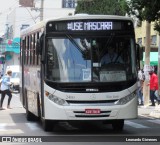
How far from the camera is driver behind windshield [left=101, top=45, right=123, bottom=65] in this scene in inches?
595

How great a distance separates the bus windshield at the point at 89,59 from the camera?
1493cm

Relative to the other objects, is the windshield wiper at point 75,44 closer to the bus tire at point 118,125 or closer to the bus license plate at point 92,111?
the bus license plate at point 92,111

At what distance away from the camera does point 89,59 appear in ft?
49.3

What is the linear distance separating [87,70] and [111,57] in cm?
79

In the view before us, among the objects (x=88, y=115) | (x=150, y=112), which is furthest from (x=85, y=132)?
(x=150, y=112)

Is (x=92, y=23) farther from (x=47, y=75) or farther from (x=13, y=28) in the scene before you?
(x=13, y=28)

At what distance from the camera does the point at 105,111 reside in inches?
584

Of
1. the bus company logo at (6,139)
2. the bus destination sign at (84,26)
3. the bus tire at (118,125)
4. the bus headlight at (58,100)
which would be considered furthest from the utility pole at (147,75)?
the bus company logo at (6,139)

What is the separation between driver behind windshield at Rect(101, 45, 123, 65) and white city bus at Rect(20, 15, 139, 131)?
0.11 ft

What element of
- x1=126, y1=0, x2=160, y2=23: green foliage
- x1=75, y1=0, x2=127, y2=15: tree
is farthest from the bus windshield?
x1=75, y1=0, x2=127, y2=15: tree

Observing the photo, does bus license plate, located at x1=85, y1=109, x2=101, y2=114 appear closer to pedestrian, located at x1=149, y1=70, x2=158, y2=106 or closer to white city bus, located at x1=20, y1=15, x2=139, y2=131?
white city bus, located at x1=20, y1=15, x2=139, y2=131

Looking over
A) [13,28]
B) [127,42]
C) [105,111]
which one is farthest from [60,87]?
[13,28]

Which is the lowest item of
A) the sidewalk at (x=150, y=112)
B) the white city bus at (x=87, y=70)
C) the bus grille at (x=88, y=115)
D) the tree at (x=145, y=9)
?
the sidewalk at (x=150, y=112)

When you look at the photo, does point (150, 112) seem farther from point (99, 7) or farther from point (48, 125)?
point (99, 7)
